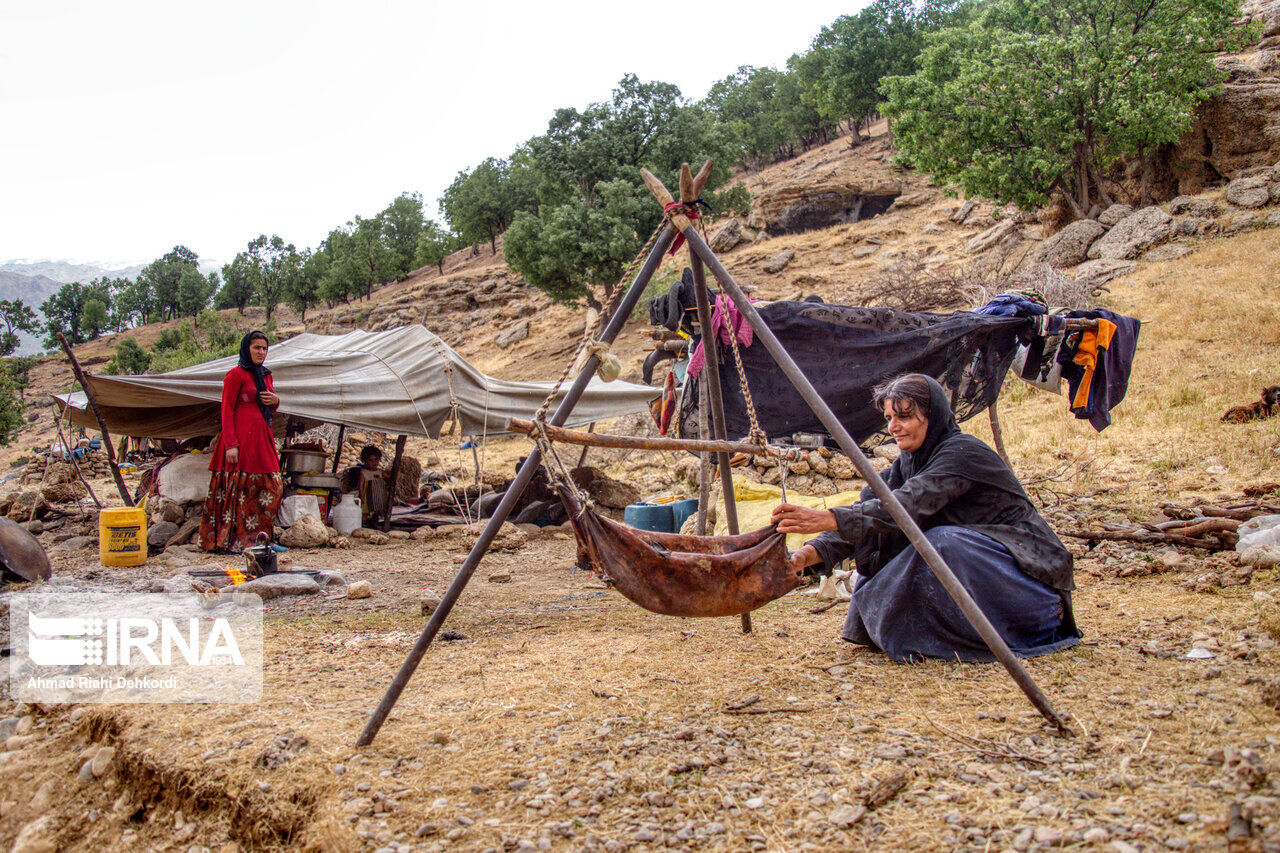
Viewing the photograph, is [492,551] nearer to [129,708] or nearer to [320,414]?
[320,414]

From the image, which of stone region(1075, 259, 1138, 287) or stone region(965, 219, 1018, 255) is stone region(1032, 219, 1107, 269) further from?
stone region(965, 219, 1018, 255)

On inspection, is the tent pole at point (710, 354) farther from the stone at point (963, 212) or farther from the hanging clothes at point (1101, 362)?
the stone at point (963, 212)

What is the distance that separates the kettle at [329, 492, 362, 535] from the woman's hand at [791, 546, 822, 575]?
21.6 feet

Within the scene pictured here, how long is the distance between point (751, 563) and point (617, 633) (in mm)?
1597

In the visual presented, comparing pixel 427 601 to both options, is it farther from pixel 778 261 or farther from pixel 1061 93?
pixel 778 261

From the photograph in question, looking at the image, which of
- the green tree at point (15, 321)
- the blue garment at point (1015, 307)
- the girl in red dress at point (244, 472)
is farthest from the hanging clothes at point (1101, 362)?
the green tree at point (15, 321)

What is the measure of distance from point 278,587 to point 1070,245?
650 inches

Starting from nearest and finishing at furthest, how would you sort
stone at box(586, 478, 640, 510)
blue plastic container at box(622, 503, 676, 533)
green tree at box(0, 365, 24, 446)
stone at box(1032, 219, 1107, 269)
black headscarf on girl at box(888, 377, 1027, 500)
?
black headscarf on girl at box(888, 377, 1027, 500) < blue plastic container at box(622, 503, 676, 533) < stone at box(586, 478, 640, 510) < stone at box(1032, 219, 1107, 269) < green tree at box(0, 365, 24, 446)

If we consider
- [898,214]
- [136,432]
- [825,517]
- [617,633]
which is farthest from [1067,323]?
[898,214]

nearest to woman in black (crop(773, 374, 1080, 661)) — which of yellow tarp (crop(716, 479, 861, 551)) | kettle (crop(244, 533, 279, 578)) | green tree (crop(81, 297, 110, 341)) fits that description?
yellow tarp (crop(716, 479, 861, 551))

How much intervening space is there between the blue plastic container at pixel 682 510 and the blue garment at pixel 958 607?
135 inches

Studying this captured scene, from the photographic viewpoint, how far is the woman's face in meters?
2.97

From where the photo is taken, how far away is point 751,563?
2.71m

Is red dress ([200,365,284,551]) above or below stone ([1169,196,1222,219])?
below
